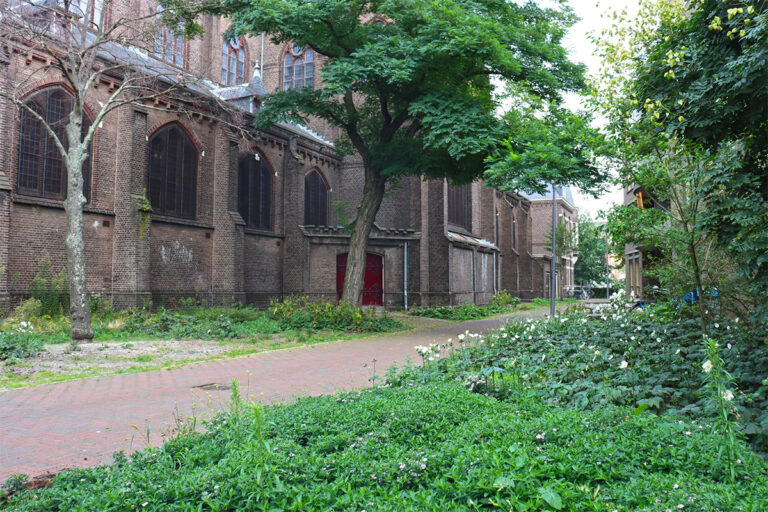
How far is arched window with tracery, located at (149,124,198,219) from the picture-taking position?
2055 cm

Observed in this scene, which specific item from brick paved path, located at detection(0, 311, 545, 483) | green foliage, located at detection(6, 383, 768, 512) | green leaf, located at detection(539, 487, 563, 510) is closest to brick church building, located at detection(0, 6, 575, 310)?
brick paved path, located at detection(0, 311, 545, 483)

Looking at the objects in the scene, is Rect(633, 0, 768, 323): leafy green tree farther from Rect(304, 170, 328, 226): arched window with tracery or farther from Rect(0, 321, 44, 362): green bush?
Rect(304, 170, 328, 226): arched window with tracery

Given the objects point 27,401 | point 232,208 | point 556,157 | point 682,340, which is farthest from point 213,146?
point 682,340

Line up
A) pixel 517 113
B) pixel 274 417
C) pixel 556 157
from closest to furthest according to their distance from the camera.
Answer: pixel 274 417 → pixel 556 157 → pixel 517 113

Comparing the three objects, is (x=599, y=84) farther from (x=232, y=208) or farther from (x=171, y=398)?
(x=232, y=208)

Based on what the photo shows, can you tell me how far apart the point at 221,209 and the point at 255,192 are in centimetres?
319

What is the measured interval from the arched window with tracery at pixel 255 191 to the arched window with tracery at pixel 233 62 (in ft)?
27.0

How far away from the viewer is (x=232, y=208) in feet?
76.5

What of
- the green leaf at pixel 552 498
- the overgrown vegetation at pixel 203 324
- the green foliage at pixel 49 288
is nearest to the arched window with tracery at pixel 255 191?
the overgrown vegetation at pixel 203 324

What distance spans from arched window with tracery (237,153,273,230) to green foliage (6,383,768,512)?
21.5 metres

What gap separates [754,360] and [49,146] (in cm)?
1883

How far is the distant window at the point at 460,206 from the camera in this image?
108 feet

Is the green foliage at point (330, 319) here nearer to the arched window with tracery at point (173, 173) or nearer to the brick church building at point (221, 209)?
the brick church building at point (221, 209)

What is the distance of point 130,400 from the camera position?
667cm
